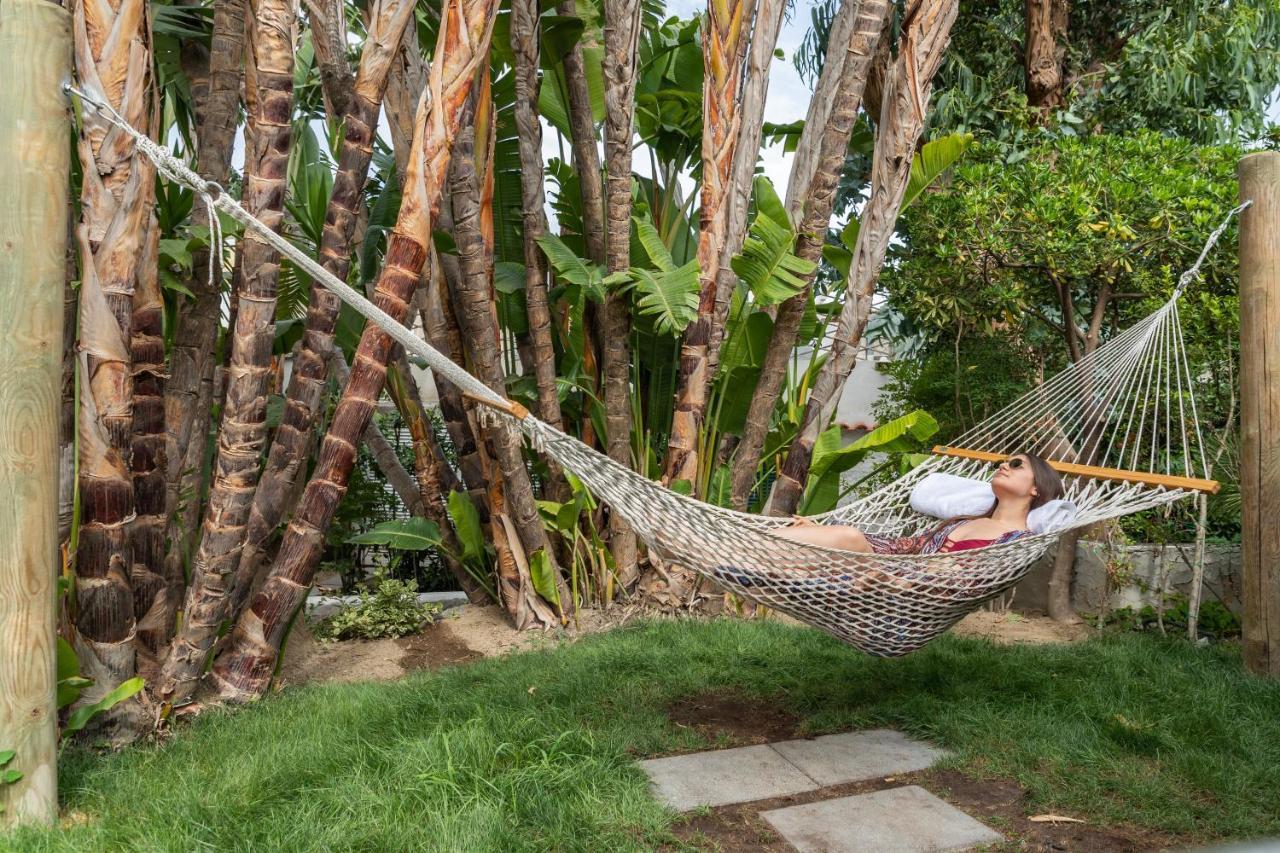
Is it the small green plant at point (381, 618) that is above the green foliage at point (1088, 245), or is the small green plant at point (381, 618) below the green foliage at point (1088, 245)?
below

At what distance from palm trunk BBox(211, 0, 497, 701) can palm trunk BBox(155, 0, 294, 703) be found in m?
0.15

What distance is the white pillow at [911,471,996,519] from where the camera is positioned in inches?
126

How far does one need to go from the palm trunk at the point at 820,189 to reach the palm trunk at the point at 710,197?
25 centimetres

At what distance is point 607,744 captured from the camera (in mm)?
2459

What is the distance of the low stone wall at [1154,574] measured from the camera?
423cm

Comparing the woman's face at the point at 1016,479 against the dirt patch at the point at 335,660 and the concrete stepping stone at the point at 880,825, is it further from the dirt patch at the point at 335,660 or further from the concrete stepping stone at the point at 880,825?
the dirt patch at the point at 335,660

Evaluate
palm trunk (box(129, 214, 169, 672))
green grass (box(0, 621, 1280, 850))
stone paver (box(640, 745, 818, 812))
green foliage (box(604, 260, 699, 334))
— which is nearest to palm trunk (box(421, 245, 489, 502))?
green foliage (box(604, 260, 699, 334))

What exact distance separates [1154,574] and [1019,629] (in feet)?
2.06

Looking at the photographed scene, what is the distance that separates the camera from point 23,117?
2.06 metres

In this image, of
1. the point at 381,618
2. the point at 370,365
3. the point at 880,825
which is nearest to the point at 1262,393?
the point at 880,825

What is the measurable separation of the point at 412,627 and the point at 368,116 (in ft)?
7.53

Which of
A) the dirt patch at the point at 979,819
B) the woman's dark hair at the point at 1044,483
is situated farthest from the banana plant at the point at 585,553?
the dirt patch at the point at 979,819

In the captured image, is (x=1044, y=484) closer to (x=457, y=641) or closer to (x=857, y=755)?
(x=857, y=755)

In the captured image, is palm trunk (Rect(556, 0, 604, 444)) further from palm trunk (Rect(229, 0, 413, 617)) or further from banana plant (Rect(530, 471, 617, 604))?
palm trunk (Rect(229, 0, 413, 617))
